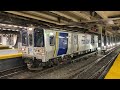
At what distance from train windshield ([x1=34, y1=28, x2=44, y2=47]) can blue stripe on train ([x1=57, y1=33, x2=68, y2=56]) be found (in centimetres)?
161

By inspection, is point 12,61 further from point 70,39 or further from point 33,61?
point 70,39

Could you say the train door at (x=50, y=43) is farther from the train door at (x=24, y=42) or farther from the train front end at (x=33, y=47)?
the train door at (x=24, y=42)

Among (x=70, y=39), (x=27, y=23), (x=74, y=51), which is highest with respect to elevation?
(x=27, y=23)

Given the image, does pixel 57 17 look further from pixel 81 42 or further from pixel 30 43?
pixel 81 42

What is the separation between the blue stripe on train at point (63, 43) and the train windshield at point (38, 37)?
1609mm

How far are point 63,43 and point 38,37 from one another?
2264 millimetres

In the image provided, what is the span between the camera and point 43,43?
945 cm

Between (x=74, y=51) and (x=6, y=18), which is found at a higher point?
(x=6, y=18)

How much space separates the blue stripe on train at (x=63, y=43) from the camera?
10905mm

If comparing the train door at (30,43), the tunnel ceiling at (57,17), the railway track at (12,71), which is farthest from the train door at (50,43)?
the railway track at (12,71)
